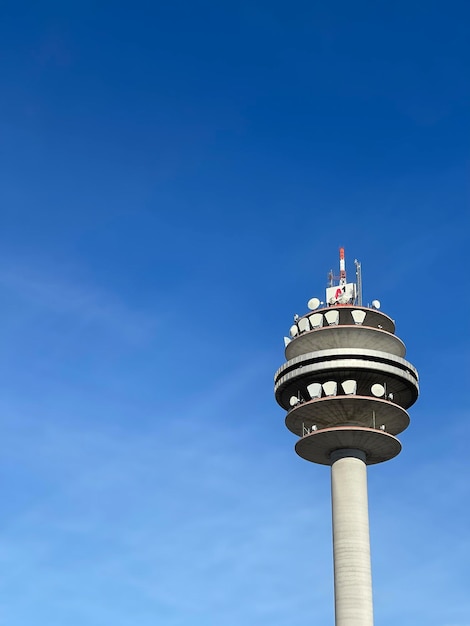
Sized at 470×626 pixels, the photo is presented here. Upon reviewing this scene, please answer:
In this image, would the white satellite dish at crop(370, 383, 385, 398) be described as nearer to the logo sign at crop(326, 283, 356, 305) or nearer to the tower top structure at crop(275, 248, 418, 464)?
the tower top structure at crop(275, 248, 418, 464)

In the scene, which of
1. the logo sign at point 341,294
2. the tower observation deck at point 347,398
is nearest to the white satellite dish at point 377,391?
the tower observation deck at point 347,398

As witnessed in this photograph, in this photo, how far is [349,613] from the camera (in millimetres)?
73125

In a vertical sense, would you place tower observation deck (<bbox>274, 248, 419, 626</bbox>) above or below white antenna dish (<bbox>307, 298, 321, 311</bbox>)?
below

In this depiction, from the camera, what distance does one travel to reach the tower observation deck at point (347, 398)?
251 feet

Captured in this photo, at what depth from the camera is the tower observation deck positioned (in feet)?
251

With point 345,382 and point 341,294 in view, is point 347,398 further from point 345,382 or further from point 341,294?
point 341,294

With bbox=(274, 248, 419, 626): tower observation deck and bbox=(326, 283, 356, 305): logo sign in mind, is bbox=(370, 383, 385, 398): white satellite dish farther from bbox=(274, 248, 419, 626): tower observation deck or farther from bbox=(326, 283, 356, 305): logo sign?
bbox=(326, 283, 356, 305): logo sign

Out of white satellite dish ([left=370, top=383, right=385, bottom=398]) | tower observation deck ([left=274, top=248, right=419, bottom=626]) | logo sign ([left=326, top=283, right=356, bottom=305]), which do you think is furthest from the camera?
logo sign ([left=326, top=283, right=356, bottom=305])

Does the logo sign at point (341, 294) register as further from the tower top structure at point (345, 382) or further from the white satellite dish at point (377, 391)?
the white satellite dish at point (377, 391)

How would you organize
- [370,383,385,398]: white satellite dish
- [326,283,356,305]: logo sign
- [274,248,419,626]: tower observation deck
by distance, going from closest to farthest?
[274,248,419,626]: tower observation deck, [370,383,385,398]: white satellite dish, [326,283,356,305]: logo sign

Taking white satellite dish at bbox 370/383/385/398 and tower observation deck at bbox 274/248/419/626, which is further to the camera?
white satellite dish at bbox 370/383/385/398

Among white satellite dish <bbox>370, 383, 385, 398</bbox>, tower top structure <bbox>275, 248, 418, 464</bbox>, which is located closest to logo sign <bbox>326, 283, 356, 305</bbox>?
tower top structure <bbox>275, 248, 418, 464</bbox>

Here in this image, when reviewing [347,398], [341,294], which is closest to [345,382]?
[347,398]

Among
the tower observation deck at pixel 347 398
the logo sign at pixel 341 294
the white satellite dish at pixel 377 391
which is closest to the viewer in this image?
the tower observation deck at pixel 347 398
